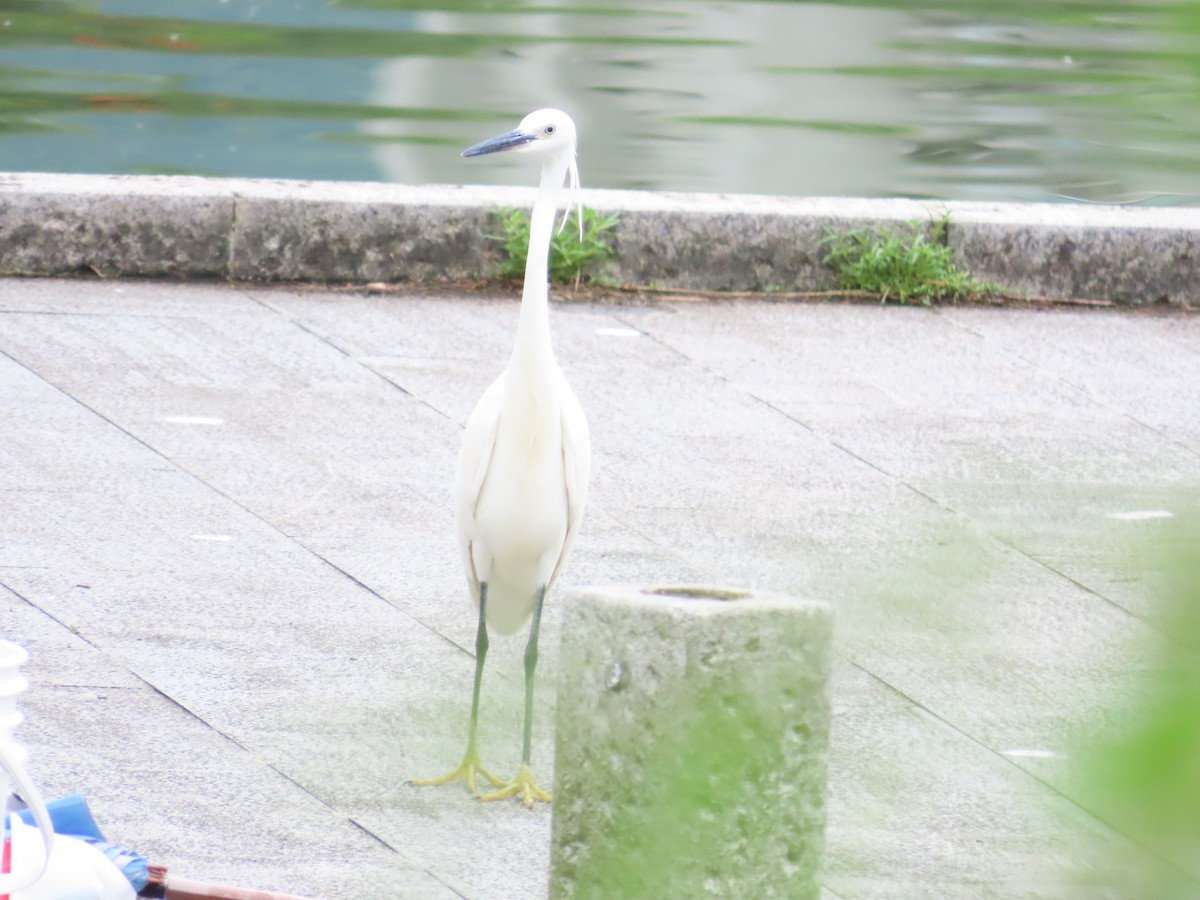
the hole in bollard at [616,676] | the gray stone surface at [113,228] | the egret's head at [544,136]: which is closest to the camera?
the hole in bollard at [616,676]

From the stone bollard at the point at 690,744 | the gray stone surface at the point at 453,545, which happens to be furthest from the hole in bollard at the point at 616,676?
the gray stone surface at the point at 453,545

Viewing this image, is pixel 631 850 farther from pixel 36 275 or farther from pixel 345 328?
pixel 36 275

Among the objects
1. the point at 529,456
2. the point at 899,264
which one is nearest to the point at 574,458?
the point at 529,456

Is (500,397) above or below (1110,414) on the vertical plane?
above

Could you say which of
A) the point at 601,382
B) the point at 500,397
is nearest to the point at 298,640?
the point at 500,397

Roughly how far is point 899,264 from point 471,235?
1628 millimetres

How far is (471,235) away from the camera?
20.7 ft

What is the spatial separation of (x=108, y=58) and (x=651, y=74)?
311 cm

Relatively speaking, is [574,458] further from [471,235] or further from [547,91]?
[547,91]

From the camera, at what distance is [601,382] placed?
5605mm

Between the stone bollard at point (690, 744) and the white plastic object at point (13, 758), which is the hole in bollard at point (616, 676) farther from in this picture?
the white plastic object at point (13, 758)

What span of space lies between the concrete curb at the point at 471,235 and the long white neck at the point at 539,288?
2.85 meters

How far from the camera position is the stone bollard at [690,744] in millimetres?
614

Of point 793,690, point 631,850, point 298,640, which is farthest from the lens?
point 298,640
